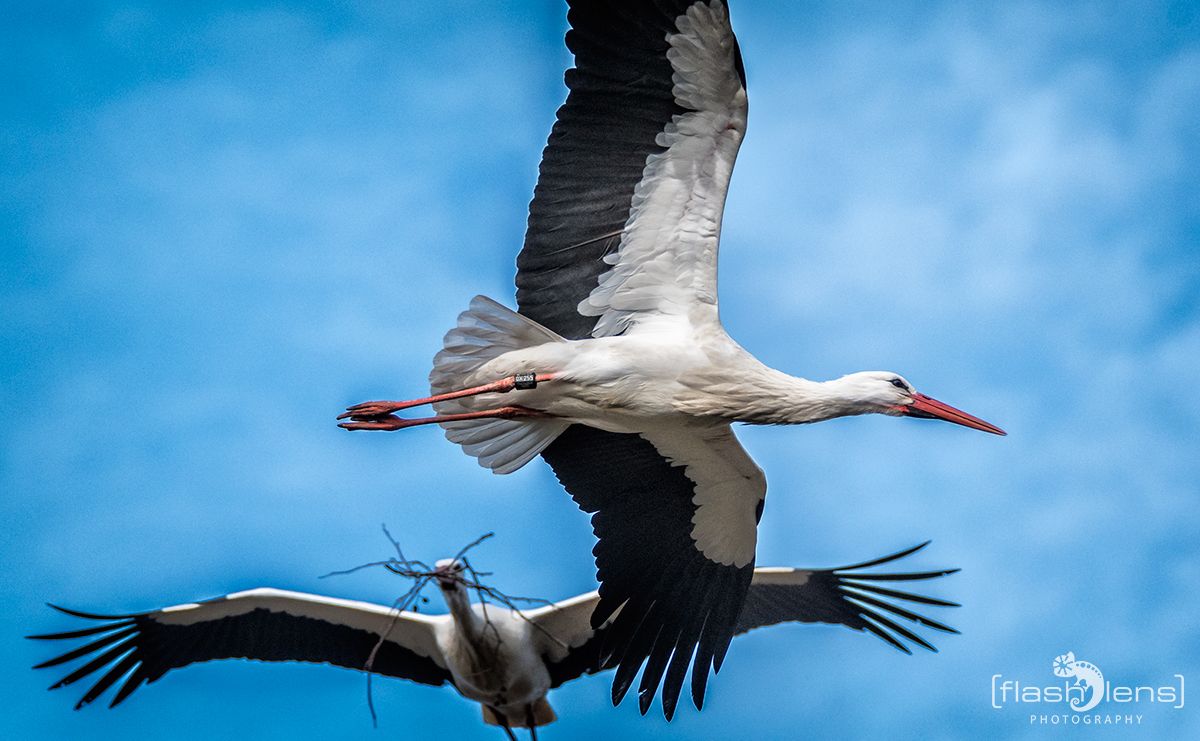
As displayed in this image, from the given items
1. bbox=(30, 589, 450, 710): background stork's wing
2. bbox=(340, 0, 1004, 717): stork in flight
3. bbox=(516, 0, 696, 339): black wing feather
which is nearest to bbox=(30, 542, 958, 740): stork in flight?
bbox=(30, 589, 450, 710): background stork's wing

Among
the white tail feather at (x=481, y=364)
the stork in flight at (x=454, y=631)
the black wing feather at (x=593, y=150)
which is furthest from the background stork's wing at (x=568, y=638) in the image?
the black wing feather at (x=593, y=150)

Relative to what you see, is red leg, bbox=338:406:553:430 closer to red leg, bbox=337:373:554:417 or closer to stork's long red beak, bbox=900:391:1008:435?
red leg, bbox=337:373:554:417

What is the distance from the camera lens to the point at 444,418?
699cm

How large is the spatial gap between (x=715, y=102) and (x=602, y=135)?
0.47 metres

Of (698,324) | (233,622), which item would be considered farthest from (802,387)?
(233,622)

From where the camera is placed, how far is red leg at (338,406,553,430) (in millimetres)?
6906

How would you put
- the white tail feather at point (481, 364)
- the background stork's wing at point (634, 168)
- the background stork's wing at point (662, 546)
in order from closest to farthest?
the background stork's wing at point (634, 168) → the white tail feather at point (481, 364) → the background stork's wing at point (662, 546)

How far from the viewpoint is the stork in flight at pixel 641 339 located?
650 centimetres

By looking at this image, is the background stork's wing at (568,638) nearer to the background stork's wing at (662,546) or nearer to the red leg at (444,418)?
the background stork's wing at (662,546)

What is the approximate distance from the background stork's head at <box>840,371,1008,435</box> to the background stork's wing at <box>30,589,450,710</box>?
8.77ft

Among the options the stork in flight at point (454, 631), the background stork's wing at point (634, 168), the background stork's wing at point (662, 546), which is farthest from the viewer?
the stork in flight at point (454, 631)

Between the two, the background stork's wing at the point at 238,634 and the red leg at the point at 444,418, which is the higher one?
the red leg at the point at 444,418

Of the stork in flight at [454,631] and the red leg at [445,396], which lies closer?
the red leg at [445,396]

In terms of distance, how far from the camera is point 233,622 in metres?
8.40
